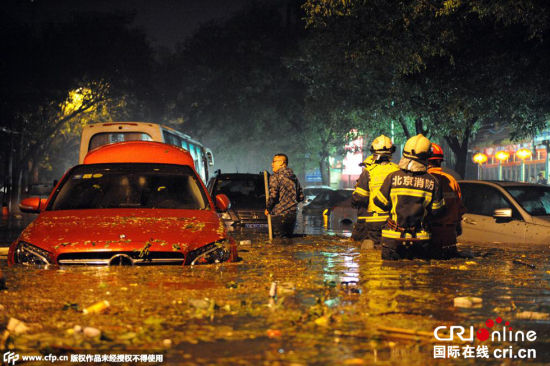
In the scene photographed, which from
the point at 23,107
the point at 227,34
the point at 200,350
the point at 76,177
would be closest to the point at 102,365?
the point at 200,350

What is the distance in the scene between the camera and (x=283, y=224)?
12266 mm

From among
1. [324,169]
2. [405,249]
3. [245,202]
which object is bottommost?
[405,249]

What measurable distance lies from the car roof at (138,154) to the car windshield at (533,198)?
5.58m

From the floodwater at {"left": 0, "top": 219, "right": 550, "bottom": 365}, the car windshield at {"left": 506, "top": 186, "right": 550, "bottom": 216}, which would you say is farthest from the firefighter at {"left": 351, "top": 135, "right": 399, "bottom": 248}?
the car windshield at {"left": 506, "top": 186, "right": 550, "bottom": 216}

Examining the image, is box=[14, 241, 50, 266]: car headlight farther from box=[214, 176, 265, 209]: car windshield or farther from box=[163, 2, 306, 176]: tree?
box=[163, 2, 306, 176]: tree

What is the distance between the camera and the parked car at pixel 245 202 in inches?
594

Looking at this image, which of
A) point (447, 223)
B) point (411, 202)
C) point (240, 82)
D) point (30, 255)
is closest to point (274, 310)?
point (30, 255)

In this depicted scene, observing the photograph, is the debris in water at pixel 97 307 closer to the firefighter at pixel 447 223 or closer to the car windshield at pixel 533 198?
the firefighter at pixel 447 223

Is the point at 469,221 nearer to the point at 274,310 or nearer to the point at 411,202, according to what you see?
the point at 411,202

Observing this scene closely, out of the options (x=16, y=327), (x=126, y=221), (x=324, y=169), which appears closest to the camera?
(x=16, y=327)

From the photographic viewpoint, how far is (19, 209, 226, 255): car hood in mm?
6629

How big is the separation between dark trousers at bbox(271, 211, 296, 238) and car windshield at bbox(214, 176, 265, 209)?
3095 millimetres

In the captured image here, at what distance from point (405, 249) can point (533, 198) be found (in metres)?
4.78

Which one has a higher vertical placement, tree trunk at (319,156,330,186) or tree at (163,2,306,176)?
tree at (163,2,306,176)
